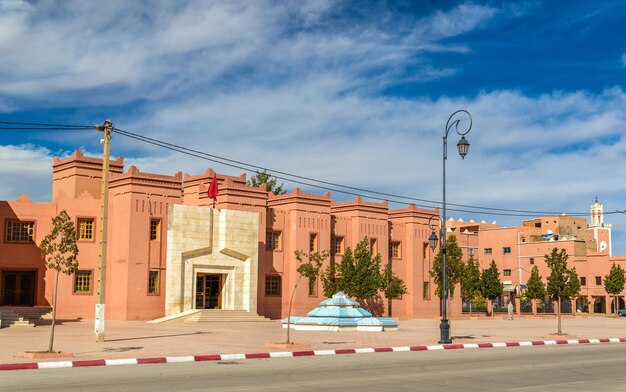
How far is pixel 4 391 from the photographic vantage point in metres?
12.9

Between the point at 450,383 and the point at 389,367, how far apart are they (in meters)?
3.75

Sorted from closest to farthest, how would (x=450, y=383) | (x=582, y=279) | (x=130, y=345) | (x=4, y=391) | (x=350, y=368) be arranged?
(x=4, y=391)
(x=450, y=383)
(x=350, y=368)
(x=130, y=345)
(x=582, y=279)

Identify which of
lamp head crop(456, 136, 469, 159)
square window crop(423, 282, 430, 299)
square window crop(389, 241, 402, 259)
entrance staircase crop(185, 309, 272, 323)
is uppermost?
lamp head crop(456, 136, 469, 159)

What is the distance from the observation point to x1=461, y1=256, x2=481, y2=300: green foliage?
6178 centimetres

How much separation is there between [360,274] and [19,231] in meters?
21.9

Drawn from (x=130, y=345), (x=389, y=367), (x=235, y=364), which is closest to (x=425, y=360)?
(x=389, y=367)

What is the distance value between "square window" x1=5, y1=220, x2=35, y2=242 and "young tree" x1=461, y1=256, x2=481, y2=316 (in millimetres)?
32913

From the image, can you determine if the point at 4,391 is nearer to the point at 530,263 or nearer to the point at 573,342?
the point at 573,342

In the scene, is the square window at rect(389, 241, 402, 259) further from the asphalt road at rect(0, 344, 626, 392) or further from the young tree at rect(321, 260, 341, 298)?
the asphalt road at rect(0, 344, 626, 392)

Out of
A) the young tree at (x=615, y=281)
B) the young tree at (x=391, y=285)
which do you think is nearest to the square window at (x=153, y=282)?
the young tree at (x=391, y=285)

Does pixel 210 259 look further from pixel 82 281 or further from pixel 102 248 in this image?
pixel 102 248

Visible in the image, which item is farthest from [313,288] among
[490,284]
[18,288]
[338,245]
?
[490,284]

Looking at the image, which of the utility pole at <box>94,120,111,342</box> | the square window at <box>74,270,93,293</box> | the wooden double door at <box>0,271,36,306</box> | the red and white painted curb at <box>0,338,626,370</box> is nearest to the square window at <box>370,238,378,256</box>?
the square window at <box>74,270,93,293</box>

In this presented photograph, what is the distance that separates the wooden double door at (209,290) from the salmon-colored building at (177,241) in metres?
0.06
